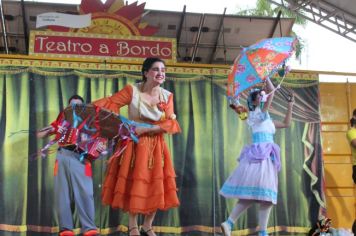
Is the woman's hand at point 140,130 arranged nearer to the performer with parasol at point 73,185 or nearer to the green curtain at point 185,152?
the performer with parasol at point 73,185

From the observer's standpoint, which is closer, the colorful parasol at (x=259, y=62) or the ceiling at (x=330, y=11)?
the colorful parasol at (x=259, y=62)

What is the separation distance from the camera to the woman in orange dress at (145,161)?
4398 mm

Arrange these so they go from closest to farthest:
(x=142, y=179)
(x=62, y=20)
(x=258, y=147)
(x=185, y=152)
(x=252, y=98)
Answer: (x=142, y=179) → (x=258, y=147) → (x=252, y=98) → (x=185, y=152) → (x=62, y=20)

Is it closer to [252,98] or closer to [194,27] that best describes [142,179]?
[252,98]

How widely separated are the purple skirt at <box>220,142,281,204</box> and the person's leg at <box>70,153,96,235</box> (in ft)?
4.21

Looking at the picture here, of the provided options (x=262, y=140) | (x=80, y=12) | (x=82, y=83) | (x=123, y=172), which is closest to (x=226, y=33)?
(x=80, y=12)

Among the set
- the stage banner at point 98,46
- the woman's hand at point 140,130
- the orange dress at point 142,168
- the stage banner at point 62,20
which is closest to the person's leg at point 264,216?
the orange dress at point 142,168

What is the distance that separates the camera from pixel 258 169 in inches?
182

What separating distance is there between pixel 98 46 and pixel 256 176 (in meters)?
2.72

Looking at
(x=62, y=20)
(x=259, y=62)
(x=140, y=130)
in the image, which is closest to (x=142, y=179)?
(x=140, y=130)

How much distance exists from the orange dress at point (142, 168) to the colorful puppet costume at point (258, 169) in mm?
614

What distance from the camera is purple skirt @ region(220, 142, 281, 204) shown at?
4.51 m

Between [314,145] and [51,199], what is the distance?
3.19 m

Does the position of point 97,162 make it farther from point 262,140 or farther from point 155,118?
point 262,140
